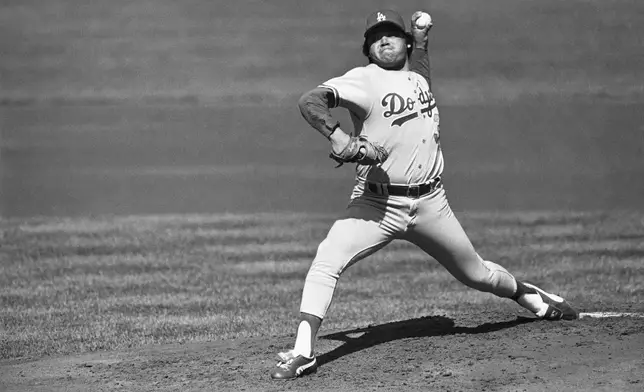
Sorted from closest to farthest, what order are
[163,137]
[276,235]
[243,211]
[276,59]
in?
[276,235] → [243,211] → [163,137] → [276,59]

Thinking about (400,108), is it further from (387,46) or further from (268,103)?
(268,103)

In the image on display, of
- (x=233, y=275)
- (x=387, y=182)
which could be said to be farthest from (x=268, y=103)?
(x=387, y=182)

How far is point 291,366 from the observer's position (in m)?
4.27

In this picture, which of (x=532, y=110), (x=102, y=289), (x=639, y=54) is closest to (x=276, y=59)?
(x=532, y=110)

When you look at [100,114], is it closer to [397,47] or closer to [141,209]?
[141,209]

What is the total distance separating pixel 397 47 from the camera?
4574mm

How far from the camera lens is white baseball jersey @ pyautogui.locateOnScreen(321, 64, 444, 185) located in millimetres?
4402

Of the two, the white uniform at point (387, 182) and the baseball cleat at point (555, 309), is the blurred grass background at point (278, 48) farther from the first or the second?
the white uniform at point (387, 182)

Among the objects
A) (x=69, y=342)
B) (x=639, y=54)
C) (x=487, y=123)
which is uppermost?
(x=639, y=54)

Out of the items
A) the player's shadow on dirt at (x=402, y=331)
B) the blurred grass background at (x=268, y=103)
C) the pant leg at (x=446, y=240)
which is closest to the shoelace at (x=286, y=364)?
the player's shadow on dirt at (x=402, y=331)

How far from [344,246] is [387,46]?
3.05 feet

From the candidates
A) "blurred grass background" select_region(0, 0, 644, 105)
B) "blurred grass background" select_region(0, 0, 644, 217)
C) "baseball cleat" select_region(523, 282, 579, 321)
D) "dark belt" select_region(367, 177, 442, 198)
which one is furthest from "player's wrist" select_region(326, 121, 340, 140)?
"blurred grass background" select_region(0, 0, 644, 105)

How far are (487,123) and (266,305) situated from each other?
9.99m

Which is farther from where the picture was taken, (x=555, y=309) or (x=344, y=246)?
(x=555, y=309)
